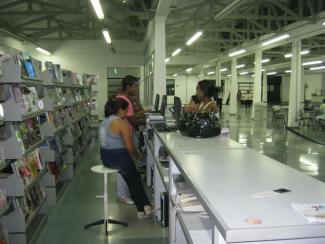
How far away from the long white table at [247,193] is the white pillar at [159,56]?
19.2 ft

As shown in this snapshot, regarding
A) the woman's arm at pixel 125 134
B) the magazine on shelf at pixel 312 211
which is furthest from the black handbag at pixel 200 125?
the magazine on shelf at pixel 312 211

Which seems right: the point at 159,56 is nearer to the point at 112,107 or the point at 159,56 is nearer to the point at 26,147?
the point at 112,107

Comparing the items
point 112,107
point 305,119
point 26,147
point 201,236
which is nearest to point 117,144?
point 112,107

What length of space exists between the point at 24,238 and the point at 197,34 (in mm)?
8212

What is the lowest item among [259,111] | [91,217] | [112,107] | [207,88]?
[91,217]

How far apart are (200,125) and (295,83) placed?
11.6 meters

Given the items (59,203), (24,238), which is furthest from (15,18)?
(24,238)

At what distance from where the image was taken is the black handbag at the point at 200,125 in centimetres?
379

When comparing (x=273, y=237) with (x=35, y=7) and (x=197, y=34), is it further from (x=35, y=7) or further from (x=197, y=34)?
(x=35, y=7)

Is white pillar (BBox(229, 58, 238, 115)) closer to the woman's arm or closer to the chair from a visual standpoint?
the chair

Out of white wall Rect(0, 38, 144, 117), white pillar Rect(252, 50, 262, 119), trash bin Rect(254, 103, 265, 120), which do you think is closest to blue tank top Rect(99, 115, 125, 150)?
white wall Rect(0, 38, 144, 117)

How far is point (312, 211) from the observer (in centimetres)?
152

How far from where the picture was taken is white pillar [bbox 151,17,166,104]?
863 centimetres

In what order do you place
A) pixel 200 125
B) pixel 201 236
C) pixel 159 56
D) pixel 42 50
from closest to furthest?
pixel 201 236 → pixel 200 125 → pixel 159 56 → pixel 42 50
